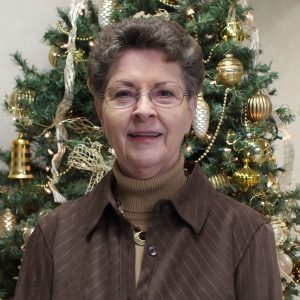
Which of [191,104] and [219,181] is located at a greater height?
[191,104]

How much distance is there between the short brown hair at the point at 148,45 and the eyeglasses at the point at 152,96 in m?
0.04

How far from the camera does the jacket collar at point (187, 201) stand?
0.99m

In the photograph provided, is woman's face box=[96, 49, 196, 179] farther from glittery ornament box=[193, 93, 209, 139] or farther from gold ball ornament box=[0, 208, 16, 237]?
gold ball ornament box=[0, 208, 16, 237]

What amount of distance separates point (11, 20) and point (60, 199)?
2.92 ft

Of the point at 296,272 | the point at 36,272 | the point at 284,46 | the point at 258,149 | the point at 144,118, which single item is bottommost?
the point at 296,272

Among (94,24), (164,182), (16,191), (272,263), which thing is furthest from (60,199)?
(272,263)

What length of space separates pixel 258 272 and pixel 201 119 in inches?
29.7

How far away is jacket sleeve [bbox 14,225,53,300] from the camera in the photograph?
3.38ft

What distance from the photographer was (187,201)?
1.02 m

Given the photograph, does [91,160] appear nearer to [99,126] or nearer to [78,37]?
[99,126]

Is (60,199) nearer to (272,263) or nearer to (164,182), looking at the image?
(164,182)

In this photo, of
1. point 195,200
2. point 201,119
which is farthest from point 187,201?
point 201,119

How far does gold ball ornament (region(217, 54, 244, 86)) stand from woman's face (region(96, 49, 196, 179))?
69 cm

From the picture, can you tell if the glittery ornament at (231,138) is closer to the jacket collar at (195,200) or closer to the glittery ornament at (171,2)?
the glittery ornament at (171,2)
